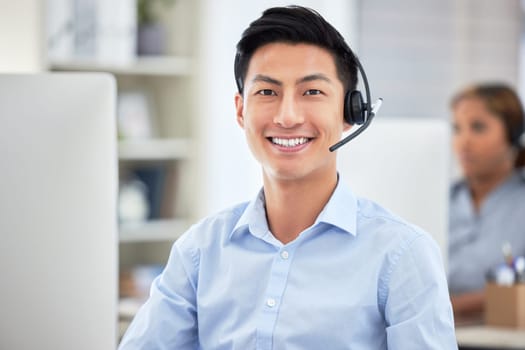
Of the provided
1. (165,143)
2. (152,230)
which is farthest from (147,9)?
(152,230)

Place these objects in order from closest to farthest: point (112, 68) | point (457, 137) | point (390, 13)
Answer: point (457, 137)
point (112, 68)
point (390, 13)

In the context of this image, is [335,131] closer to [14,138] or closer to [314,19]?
[314,19]

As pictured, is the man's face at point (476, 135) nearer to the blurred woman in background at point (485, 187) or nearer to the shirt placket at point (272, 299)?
the blurred woman in background at point (485, 187)

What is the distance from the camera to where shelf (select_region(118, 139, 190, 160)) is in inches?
156

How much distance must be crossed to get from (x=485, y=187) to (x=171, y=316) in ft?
7.40

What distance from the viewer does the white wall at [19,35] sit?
1.88 m

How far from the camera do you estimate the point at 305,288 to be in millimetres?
1284

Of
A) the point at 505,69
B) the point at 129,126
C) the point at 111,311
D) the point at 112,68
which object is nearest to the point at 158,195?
the point at 129,126

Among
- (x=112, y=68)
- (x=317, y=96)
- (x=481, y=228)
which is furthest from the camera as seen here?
(x=112, y=68)

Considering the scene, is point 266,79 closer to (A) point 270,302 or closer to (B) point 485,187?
(A) point 270,302

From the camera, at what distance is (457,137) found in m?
3.60

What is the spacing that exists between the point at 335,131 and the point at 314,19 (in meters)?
0.16

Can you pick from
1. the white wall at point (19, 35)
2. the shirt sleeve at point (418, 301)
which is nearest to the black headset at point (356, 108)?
the shirt sleeve at point (418, 301)

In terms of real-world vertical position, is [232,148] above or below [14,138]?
below
